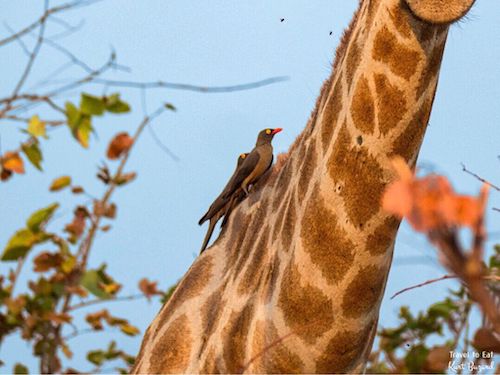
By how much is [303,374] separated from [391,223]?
0.62 metres

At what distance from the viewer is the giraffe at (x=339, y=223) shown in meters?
2.62

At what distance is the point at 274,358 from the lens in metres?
2.86

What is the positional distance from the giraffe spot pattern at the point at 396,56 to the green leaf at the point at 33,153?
1178 mm

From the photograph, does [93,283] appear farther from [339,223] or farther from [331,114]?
[331,114]

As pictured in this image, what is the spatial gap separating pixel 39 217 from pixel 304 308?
1030 millimetres

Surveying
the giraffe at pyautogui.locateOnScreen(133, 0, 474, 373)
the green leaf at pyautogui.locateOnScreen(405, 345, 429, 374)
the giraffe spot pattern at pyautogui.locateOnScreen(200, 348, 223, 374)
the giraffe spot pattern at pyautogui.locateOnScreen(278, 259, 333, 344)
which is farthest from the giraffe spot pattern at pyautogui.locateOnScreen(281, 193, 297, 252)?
the green leaf at pyautogui.locateOnScreen(405, 345, 429, 374)

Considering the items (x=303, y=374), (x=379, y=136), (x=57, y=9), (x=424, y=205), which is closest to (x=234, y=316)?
(x=303, y=374)

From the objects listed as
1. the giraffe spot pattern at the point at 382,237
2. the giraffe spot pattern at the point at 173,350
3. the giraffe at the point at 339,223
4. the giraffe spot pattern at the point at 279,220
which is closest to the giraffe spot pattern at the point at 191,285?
the giraffe spot pattern at the point at 173,350

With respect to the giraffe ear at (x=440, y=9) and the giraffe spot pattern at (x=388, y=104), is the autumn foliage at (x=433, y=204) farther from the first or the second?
the giraffe spot pattern at (x=388, y=104)

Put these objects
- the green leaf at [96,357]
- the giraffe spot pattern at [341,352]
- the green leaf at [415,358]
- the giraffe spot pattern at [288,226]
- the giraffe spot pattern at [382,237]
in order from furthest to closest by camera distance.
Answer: the green leaf at [415,358] < the green leaf at [96,357] < the giraffe spot pattern at [288,226] < the giraffe spot pattern at [341,352] < the giraffe spot pattern at [382,237]

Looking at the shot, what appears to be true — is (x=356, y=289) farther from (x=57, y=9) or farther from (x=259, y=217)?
(x=57, y=9)

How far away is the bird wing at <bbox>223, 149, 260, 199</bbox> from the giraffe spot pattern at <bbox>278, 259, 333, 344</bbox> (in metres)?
0.73

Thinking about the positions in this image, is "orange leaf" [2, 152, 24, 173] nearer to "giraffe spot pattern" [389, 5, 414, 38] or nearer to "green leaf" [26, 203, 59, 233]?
"green leaf" [26, 203, 59, 233]

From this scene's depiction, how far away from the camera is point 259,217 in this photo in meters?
3.37
